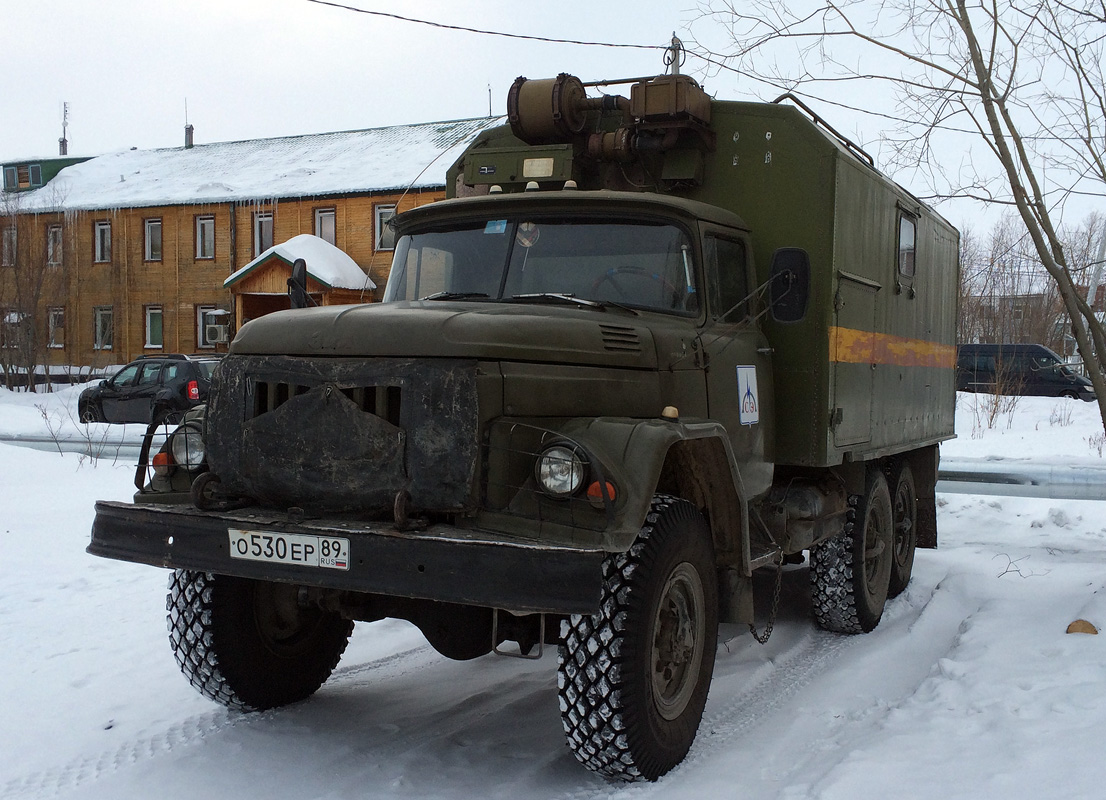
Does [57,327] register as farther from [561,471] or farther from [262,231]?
[561,471]

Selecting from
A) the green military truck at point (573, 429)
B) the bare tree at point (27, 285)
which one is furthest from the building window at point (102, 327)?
the green military truck at point (573, 429)

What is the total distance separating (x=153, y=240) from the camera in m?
36.5

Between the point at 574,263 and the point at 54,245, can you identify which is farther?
the point at 54,245

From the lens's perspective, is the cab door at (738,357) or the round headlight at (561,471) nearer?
the round headlight at (561,471)

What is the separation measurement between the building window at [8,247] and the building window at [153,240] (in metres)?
4.16

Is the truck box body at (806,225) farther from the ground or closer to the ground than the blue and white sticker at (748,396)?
farther from the ground

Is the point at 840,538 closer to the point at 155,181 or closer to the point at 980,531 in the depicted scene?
the point at 980,531

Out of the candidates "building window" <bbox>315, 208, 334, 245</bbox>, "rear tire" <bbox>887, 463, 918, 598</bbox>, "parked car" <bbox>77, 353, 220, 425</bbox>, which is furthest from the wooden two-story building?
"rear tire" <bbox>887, 463, 918, 598</bbox>

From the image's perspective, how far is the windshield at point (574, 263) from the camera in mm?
5305

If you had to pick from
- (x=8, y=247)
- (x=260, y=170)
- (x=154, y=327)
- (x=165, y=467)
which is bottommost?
(x=165, y=467)

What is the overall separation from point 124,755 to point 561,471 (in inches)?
88.2

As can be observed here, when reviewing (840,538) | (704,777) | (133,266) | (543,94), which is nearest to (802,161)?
(543,94)

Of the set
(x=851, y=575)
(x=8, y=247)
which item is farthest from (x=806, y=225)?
(x=8, y=247)

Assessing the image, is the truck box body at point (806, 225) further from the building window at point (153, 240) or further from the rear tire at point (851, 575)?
the building window at point (153, 240)
